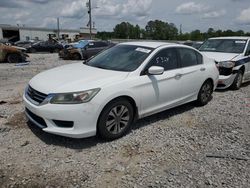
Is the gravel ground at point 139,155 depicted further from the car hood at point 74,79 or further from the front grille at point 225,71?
the front grille at point 225,71

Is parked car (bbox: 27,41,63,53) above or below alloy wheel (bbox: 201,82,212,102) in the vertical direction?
above

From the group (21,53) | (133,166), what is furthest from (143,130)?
(21,53)

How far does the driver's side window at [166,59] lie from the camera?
4743 mm

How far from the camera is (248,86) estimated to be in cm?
890

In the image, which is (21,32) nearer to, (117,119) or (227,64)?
(227,64)

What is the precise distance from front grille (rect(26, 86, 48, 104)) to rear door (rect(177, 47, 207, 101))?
2.74 metres

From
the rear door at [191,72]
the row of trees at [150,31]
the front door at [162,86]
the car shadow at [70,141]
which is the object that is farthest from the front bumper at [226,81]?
the row of trees at [150,31]

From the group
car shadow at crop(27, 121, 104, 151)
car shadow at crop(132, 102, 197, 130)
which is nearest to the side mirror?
car shadow at crop(132, 102, 197, 130)

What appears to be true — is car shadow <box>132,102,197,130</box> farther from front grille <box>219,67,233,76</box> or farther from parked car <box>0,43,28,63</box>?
parked car <box>0,43,28,63</box>

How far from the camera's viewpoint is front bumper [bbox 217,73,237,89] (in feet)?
25.1

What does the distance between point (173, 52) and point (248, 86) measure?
4993mm

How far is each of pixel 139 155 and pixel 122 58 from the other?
191 centimetres

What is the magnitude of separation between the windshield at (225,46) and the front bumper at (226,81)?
1.09 meters

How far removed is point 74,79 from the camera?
407 centimetres
